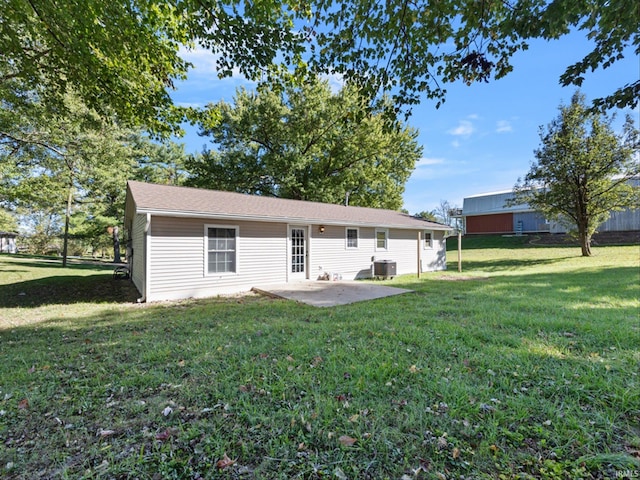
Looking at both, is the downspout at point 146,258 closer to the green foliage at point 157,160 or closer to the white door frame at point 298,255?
the white door frame at point 298,255

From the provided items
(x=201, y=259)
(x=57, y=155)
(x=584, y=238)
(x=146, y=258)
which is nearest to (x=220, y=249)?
(x=201, y=259)

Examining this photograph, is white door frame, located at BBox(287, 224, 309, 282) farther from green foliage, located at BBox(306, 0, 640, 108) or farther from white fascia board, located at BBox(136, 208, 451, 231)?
green foliage, located at BBox(306, 0, 640, 108)

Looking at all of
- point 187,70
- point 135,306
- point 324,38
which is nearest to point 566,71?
point 324,38

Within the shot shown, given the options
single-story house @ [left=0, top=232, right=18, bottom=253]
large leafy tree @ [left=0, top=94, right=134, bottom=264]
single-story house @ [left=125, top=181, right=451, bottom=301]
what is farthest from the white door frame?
single-story house @ [left=0, top=232, right=18, bottom=253]

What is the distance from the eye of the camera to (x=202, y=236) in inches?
336

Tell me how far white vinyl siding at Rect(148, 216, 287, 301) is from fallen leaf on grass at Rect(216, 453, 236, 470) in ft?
22.5

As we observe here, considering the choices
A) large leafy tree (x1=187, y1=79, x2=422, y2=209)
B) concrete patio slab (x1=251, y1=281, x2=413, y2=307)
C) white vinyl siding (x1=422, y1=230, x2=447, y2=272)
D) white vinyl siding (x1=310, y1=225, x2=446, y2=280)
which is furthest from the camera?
large leafy tree (x1=187, y1=79, x2=422, y2=209)

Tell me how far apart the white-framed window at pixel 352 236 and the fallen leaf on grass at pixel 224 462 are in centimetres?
1044

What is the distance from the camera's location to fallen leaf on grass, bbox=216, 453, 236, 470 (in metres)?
1.96

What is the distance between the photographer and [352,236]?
40.8 ft

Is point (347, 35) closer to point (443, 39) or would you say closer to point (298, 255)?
point (443, 39)

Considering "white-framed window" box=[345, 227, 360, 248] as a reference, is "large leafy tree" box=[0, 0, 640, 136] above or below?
above

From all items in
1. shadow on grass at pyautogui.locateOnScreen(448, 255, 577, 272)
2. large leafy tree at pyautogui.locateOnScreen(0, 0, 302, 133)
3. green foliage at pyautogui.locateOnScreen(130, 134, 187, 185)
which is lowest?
shadow on grass at pyautogui.locateOnScreen(448, 255, 577, 272)

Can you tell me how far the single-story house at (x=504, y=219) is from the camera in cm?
2220
